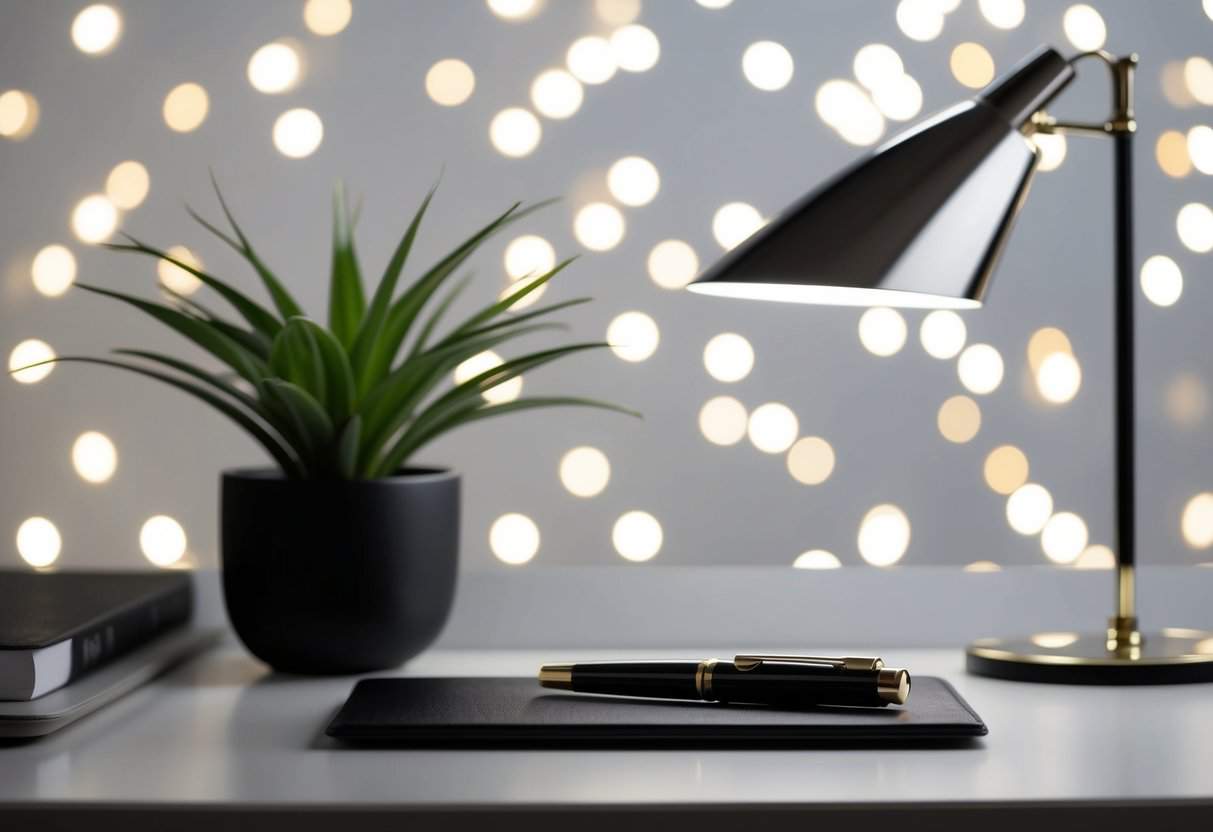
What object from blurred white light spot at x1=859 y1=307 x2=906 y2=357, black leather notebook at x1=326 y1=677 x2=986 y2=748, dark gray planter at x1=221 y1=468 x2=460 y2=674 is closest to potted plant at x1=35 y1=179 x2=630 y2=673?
dark gray planter at x1=221 y1=468 x2=460 y2=674

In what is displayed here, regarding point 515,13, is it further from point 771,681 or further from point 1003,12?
point 771,681

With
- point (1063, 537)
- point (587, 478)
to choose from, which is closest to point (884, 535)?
point (1063, 537)

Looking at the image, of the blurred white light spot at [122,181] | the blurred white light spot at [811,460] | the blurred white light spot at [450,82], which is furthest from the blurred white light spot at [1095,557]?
the blurred white light spot at [122,181]

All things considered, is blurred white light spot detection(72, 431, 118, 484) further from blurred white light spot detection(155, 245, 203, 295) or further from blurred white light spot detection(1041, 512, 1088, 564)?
blurred white light spot detection(1041, 512, 1088, 564)

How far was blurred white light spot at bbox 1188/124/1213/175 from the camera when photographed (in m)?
1.13

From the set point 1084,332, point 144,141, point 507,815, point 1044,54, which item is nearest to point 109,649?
point 507,815

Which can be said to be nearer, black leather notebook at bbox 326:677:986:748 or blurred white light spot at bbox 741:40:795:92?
black leather notebook at bbox 326:677:986:748

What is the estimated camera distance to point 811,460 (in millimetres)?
1112

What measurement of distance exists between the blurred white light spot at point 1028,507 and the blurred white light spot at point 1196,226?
268 mm

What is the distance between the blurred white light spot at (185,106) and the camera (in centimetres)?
109

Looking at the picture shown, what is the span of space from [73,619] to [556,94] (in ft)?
1.99

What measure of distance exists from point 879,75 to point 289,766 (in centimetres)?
81

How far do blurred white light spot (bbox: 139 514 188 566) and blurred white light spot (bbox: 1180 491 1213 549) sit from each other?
36.0 inches

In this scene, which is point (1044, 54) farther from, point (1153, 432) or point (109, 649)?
point (109, 649)
